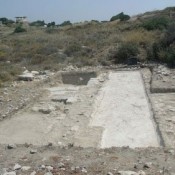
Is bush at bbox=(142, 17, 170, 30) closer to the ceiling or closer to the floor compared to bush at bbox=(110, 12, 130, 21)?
closer to the floor

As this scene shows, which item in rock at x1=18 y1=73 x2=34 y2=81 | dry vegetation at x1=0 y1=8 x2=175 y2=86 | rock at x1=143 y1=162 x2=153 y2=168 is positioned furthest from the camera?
dry vegetation at x1=0 y1=8 x2=175 y2=86

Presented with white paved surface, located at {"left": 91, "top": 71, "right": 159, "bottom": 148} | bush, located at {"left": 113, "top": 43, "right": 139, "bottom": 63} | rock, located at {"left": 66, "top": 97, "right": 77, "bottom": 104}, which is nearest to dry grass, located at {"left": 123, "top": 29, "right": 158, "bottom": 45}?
bush, located at {"left": 113, "top": 43, "right": 139, "bottom": 63}

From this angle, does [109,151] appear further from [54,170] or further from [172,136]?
[172,136]

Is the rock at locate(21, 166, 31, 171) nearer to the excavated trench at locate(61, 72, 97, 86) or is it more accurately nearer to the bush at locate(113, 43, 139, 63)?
the excavated trench at locate(61, 72, 97, 86)

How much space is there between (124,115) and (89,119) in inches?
38.5

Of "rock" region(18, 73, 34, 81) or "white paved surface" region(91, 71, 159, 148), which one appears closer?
"white paved surface" region(91, 71, 159, 148)

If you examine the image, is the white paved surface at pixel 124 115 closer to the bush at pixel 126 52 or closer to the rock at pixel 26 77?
the rock at pixel 26 77

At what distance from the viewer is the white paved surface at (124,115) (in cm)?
812

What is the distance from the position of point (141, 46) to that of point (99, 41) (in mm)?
3632

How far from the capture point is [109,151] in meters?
6.56

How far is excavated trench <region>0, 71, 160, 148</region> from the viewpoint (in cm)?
818

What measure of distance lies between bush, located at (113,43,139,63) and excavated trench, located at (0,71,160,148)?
464cm

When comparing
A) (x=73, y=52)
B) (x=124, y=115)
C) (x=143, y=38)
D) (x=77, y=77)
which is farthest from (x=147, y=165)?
(x=73, y=52)

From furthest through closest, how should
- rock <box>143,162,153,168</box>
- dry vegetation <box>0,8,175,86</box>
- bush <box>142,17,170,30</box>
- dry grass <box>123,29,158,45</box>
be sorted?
1. bush <box>142,17,170,30</box>
2. dry grass <box>123,29,158,45</box>
3. dry vegetation <box>0,8,175,86</box>
4. rock <box>143,162,153,168</box>
